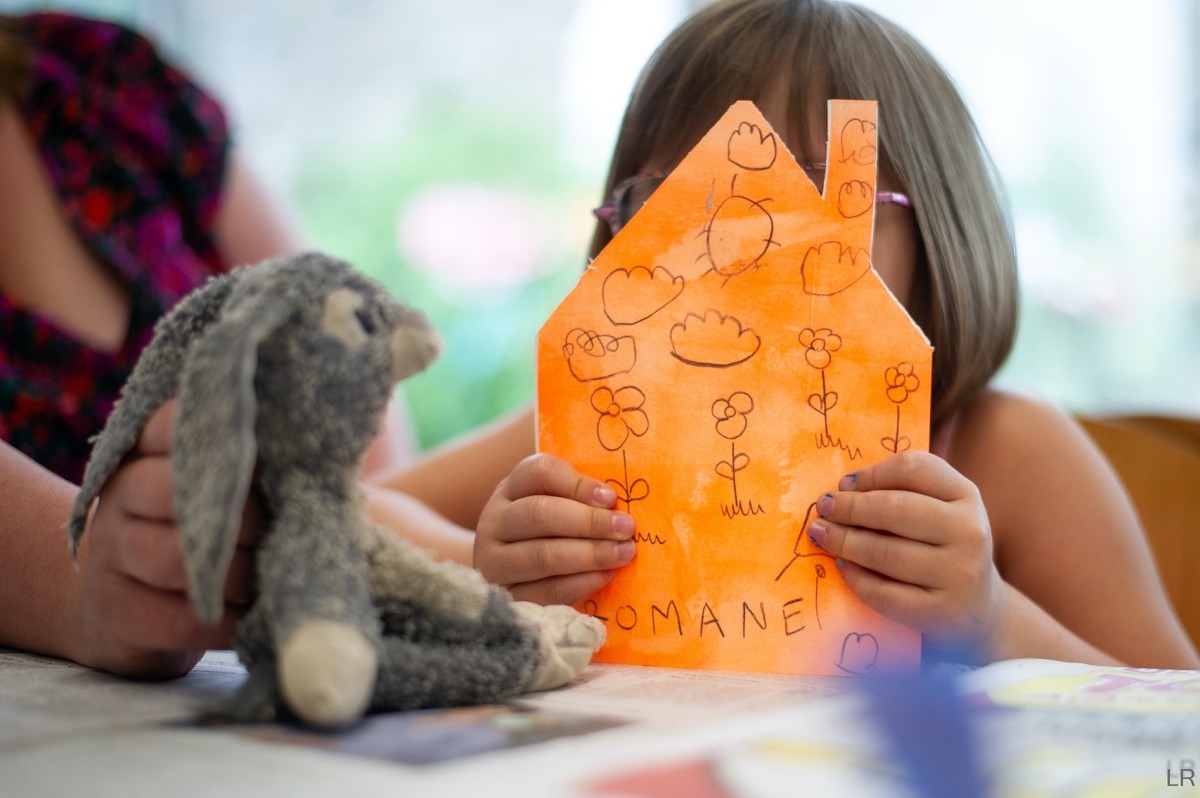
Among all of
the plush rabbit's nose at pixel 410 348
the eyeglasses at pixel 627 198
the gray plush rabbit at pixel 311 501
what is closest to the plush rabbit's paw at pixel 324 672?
the gray plush rabbit at pixel 311 501

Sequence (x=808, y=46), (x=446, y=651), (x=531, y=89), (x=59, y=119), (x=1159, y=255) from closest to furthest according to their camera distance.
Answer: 1. (x=446, y=651)
2. (x=808, y=46)
3. (x=59, y=119)
4. (x=1159, y=255)
5. (x=531, y=89)

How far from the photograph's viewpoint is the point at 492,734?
1.30 feet

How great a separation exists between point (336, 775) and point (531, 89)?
2.31 meters

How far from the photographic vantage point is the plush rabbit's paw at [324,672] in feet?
1.23

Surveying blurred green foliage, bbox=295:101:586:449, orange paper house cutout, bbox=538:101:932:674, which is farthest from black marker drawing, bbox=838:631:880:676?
blurred green foliage, bbox=295:101:586:449

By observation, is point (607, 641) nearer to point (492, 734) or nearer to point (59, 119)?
point (492, 734)

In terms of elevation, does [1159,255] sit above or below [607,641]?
above

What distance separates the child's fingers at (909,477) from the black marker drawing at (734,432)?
61 millimetres

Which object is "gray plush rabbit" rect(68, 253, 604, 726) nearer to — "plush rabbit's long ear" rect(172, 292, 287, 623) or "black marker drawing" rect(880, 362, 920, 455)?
"plush rabbit's long ear" rect(172, 292, 287, 623)

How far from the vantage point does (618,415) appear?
2.08ft

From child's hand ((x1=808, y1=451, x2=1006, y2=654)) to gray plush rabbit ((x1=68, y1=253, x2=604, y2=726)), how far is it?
0.64ft

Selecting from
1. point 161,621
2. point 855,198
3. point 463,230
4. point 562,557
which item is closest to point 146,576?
point 161,621

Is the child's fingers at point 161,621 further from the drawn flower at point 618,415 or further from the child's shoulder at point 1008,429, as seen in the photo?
the child's shoulder at point 1008,429

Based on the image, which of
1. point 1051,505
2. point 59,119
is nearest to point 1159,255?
point 1051,505
